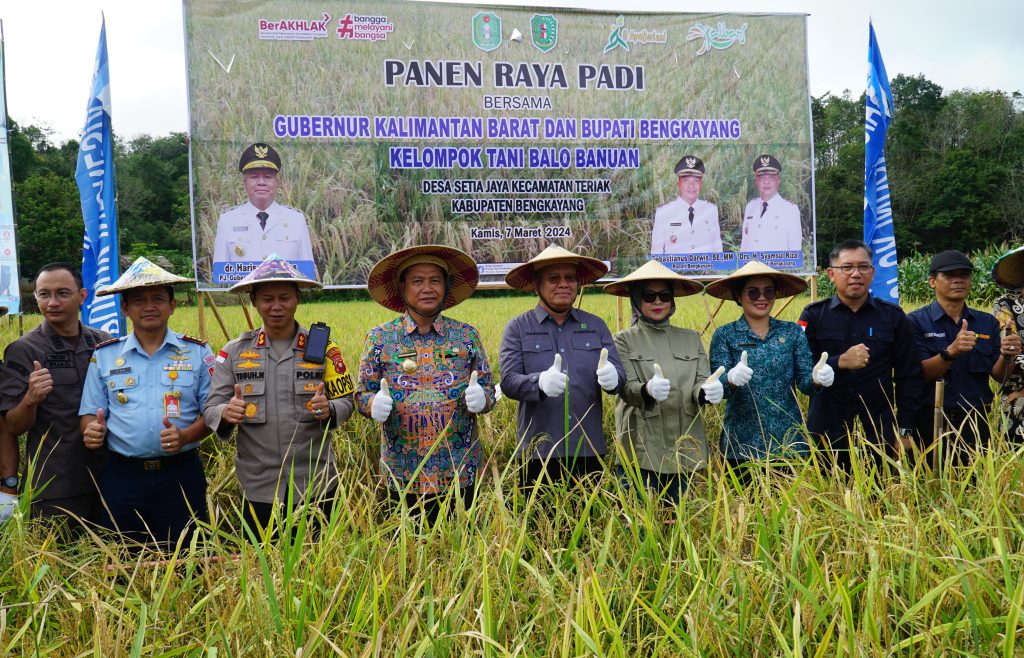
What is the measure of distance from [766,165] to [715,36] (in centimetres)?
116

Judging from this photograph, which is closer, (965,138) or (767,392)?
(767,392)

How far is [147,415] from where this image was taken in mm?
2988

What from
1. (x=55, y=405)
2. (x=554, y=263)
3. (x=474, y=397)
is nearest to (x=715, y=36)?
(x=554, y=263)

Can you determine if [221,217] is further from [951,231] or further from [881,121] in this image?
[951,231]

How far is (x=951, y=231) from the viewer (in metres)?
38.0

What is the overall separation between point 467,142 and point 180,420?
3.37m

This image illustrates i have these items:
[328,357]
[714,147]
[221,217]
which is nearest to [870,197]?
[714,147]

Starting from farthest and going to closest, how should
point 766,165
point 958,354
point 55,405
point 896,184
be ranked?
point 896,184 → point 766,165 → point 958,354 → point 55,405

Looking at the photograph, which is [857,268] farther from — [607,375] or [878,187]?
[878,187]

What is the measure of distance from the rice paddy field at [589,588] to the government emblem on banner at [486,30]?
4.19 m

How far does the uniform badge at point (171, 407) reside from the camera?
3.00 metres

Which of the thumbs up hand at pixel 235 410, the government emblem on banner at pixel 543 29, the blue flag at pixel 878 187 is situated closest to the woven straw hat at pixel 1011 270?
the blue flag at pixel 878 187

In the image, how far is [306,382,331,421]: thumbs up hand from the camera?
288 cm

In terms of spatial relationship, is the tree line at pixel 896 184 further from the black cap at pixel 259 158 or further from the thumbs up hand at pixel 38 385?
the thumbs up hand at pixel 38 385
